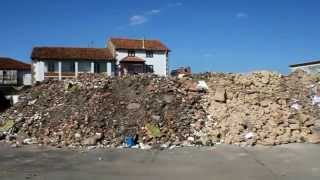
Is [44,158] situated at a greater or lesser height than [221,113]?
lesser

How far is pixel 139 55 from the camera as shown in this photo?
61.7 meters

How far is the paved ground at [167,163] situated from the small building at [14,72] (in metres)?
44.7

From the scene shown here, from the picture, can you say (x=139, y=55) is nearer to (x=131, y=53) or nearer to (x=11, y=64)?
(x=131, y=53)

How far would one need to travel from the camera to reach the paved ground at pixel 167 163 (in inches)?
530

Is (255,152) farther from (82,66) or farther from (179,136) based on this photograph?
(82,66)

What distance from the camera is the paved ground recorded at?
1346 centimetres

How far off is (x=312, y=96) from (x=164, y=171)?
11302mm

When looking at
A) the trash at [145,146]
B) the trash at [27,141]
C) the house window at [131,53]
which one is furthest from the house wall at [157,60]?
the trash at [145,146]

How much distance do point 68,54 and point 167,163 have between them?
43.3 metres

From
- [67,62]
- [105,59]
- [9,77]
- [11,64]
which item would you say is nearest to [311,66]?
[105,59]

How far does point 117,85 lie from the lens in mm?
23766

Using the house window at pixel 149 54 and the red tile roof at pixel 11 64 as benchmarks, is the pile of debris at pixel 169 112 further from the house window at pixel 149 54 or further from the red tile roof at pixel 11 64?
the red tile roof at pixel 11 64

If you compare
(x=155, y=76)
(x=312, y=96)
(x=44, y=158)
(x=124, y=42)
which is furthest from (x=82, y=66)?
(x=44, y=158)

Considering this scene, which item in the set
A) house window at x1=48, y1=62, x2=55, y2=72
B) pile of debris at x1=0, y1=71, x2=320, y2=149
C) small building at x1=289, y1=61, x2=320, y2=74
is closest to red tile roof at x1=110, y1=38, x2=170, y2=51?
house window at x1=48, y1=62, x2=55, y2=72
